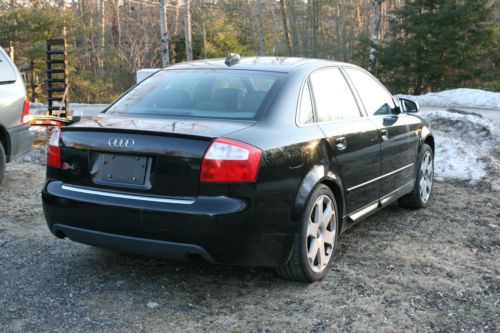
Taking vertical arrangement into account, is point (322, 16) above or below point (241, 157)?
above

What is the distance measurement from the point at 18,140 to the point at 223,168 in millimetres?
4702

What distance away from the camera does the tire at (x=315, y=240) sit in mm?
3908

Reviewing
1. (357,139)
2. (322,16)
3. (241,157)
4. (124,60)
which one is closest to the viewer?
(241,157)

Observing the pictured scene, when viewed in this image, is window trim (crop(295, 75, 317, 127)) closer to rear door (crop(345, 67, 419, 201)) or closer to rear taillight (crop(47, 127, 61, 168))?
rear door (crop(345, 67, 419, 201))

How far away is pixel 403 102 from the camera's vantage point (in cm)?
621

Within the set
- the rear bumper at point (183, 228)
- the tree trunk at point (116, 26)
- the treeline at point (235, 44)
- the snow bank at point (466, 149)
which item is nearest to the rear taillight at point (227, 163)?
the rear bumper at point (183, 228)

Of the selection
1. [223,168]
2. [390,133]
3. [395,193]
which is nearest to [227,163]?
[223,168]

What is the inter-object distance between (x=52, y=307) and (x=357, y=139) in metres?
2.58

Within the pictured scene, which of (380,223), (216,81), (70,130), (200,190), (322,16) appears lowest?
(380,223)

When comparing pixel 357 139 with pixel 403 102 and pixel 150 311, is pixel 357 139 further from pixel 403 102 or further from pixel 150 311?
pixel 150 311

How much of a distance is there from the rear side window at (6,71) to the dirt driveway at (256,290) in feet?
7.71

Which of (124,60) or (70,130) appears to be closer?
(70,130)

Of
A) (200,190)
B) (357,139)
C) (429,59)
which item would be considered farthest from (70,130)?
(429,59)

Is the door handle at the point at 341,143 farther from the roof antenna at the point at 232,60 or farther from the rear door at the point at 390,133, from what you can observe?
the roof antenna at the point at 232,60
